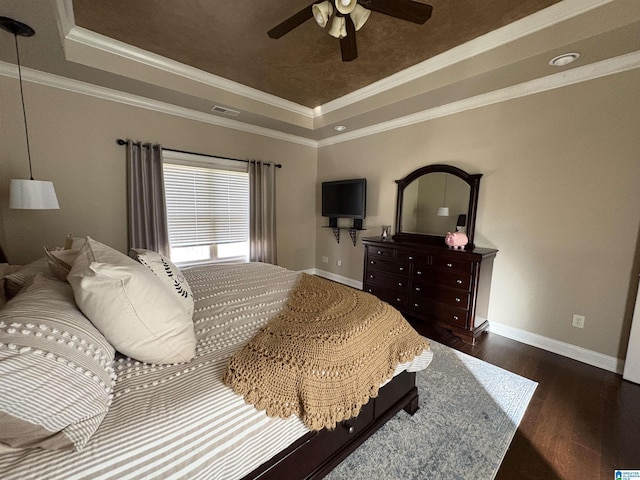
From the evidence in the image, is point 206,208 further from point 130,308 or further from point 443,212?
point 443,212

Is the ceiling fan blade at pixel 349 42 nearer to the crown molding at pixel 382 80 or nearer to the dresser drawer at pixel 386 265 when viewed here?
the crown molding at pixel 382 80

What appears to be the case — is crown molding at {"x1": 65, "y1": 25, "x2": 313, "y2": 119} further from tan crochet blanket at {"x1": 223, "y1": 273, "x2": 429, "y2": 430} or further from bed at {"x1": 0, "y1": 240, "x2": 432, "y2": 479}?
tan crochet blanket at {"x1": 223, "y1": 273, "x2": 429, "y2": 430}

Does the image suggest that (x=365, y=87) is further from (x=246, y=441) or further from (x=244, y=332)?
(x=246, y=441)

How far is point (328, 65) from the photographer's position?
2.64m

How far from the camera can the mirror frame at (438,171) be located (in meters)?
2.84

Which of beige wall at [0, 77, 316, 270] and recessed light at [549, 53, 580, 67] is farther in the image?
beige wall at [0, 77, 316, 270]

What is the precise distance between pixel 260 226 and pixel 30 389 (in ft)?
11.2

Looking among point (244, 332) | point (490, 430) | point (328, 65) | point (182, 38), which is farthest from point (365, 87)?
point (490, 430)

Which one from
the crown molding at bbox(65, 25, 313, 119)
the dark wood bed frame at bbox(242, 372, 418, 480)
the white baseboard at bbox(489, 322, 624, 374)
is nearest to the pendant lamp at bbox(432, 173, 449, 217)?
the white baseboard at bbox(489, 322, 624, 374)

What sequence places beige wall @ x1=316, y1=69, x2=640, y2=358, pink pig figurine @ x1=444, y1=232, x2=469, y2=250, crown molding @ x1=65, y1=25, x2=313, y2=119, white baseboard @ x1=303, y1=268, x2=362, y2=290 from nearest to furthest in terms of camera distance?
beige wall @ x1=316, y1=69, x2=640, y2=358
crown molding @ x1=65, y1=25, x2=313, y2=119
pink pig figurine @ x1=444, y1=232, x2=469, y2=250
white baseboard @ x1=303, y1=268, x2=362, y2=290

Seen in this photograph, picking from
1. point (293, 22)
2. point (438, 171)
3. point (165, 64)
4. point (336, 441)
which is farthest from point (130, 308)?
point (438, 171)

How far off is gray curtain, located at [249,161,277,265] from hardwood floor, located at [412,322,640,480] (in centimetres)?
295

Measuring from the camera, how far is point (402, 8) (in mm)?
1589

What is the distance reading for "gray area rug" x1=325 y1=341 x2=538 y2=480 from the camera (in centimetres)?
135
